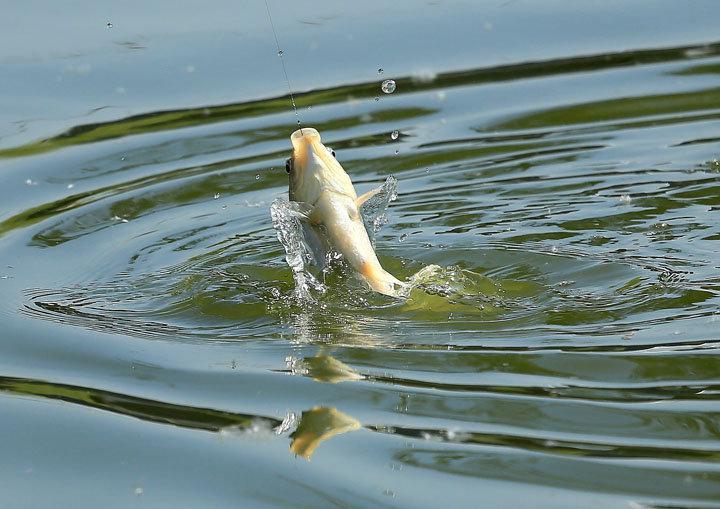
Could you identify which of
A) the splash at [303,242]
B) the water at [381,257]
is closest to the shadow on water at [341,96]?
the water at [381,257]

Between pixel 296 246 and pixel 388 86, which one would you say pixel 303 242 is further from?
pixel 388 86

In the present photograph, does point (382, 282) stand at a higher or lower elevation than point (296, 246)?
lower

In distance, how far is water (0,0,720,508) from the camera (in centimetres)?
389

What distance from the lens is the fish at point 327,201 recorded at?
4.84m

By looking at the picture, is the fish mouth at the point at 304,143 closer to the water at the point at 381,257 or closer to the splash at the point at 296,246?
the splash at the point at 296,246

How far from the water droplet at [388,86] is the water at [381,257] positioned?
6cm

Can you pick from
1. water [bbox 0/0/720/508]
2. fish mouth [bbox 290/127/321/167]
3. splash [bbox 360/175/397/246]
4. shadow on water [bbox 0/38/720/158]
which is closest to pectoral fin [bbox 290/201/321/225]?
fish mouth [bbox 290/127/321/167]

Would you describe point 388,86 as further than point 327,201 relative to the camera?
Yes

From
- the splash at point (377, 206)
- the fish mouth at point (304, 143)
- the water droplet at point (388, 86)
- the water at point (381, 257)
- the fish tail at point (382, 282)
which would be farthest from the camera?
the water droplet at point (388, 86)

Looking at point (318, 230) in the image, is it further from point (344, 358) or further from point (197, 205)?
point (197, 205)

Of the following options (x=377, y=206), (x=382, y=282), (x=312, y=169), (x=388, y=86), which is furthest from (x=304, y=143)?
(x=388, y=86)

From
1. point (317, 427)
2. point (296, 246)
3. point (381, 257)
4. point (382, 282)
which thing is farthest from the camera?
point (381, 257)

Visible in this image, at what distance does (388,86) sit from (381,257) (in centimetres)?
233

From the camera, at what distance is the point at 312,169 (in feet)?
15.9
